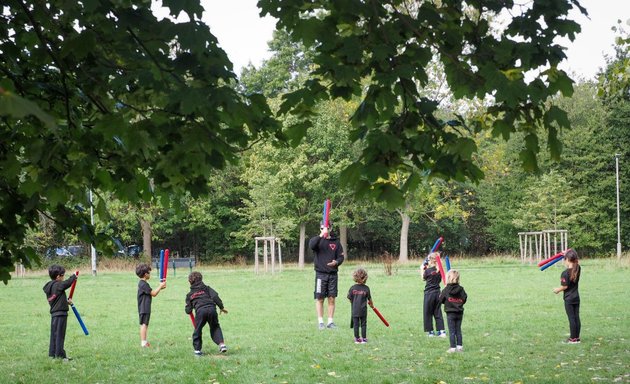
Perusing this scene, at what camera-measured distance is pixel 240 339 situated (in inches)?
515

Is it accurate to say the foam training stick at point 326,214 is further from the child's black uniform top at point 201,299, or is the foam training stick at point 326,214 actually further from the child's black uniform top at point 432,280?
the child's black uniform top at point 201,299

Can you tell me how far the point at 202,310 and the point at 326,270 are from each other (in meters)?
3.77

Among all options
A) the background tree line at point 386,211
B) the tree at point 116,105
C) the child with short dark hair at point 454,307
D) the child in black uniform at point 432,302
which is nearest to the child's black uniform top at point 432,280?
the child in black uniform at point 432,302

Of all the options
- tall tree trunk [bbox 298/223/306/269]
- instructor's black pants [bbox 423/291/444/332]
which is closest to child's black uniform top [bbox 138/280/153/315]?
instructor's black pants [bbox 423/291/444/332]

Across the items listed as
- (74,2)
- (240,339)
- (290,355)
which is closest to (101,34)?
(74,2)

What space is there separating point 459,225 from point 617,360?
1885 inches

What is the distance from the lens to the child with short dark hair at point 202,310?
11.3 metres

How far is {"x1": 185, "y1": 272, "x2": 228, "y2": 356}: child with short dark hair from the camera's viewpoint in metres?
11.3

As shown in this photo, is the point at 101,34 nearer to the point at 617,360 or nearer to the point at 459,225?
the point at 617,360

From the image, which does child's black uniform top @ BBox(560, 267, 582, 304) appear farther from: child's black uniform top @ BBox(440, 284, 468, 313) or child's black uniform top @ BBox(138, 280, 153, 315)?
child's black uniform top @ BBox(138, 280, 153, 315)

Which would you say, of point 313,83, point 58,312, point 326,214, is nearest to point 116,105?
point 313,83

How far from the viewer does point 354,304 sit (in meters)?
12.2

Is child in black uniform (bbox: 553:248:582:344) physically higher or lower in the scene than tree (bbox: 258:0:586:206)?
lower

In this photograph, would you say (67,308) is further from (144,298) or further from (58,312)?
(144,298)
